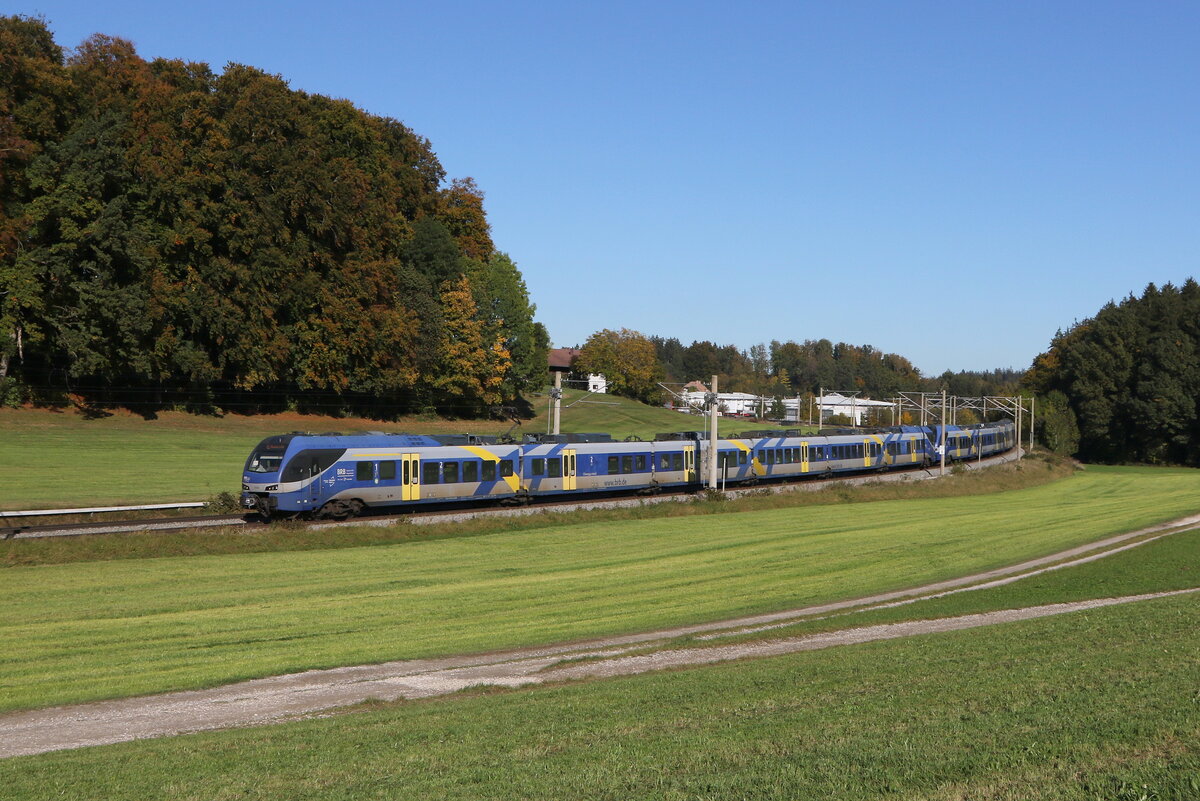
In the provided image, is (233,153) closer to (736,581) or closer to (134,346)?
(134,346)

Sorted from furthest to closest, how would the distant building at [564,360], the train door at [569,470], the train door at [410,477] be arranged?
the distant building at [564,360] < the train door at [569,470] < the train door at [410,477]

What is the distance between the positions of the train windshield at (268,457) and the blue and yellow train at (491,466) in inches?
1.4

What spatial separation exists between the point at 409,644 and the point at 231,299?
54.1 metres

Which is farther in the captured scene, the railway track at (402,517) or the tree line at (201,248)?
the tree line at (201,248)

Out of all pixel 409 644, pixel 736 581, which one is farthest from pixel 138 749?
pixel 736 581

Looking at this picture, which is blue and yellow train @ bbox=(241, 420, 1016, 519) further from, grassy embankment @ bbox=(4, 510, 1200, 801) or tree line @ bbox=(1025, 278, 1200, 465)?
tree line @ bbox=(1025, 278, 1200, 465)

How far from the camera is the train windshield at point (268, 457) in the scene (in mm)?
35844

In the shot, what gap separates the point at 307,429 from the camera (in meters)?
71.0

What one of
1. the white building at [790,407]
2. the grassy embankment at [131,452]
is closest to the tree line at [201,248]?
the grassy embankment at [131,452]

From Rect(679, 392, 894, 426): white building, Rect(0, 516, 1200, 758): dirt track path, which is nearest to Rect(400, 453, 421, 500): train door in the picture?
Rect(0, 516, 1200, 758): dirt track path

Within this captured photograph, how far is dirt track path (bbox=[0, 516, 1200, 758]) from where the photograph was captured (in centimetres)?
1453

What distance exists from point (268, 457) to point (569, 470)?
14.5m

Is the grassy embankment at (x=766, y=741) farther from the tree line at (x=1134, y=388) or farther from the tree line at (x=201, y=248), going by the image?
the tree line at (x=1134, y=388)

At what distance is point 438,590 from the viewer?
27234 millimetres
